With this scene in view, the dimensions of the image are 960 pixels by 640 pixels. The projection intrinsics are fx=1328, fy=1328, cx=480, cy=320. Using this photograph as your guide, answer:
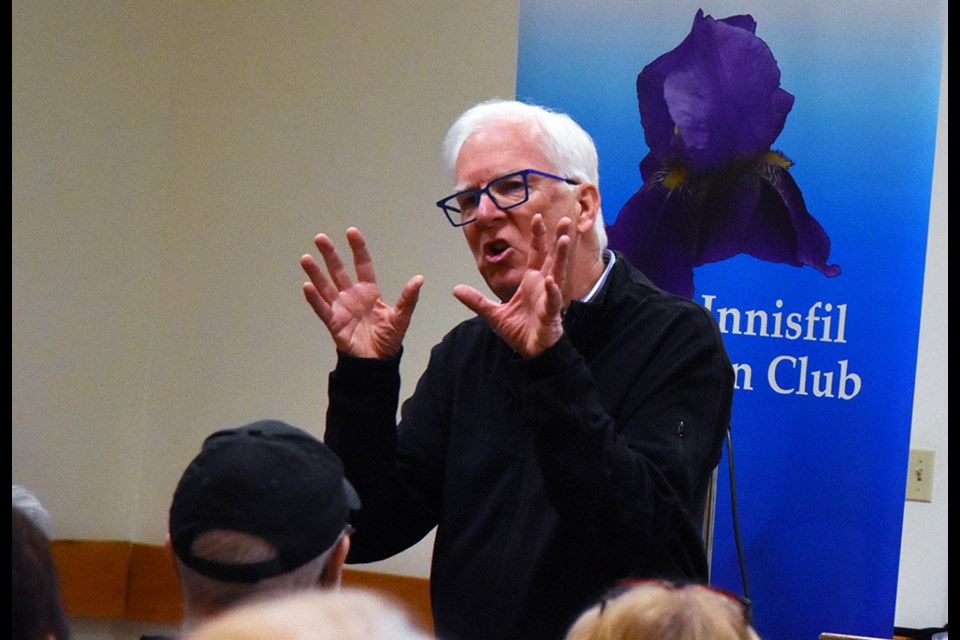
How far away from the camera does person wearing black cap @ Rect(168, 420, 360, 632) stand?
4.14 ft

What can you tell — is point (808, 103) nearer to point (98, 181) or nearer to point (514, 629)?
point (514, 629)

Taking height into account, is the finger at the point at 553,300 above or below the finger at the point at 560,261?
below

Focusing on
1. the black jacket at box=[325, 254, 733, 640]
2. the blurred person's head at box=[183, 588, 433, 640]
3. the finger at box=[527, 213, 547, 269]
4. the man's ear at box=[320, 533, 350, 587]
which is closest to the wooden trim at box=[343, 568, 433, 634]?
the black jacket at box=[325, 254, 733, 640]

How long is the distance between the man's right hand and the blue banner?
1.11 meters

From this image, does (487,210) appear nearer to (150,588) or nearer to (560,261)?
(560,261)

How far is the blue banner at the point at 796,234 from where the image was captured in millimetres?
2922

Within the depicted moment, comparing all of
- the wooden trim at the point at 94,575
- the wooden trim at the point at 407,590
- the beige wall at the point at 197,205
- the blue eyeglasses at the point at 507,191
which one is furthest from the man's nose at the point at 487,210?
the wooden trim at the point at 94,575

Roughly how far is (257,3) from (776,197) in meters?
1.76

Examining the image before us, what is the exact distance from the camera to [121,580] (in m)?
3.98

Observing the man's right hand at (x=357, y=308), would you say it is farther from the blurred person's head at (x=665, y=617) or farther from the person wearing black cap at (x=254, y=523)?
the blurred person's head at (x=665, y=617)

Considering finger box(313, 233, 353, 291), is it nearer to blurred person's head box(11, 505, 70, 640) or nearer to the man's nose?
the man's nose

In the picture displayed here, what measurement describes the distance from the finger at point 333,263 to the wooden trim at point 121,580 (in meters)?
1.82

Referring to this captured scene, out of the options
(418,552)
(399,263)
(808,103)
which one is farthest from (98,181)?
(808,103)

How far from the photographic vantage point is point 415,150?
3.77 metres
